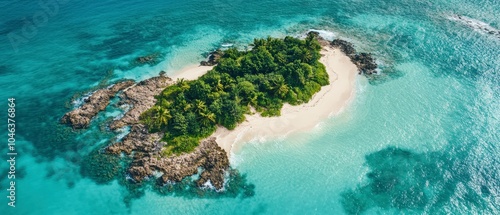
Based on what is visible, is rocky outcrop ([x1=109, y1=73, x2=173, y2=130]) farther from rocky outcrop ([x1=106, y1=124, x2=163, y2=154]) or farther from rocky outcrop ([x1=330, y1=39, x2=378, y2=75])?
rocky outcrop ([x1=330, y1=39, x2=378, y2=75])

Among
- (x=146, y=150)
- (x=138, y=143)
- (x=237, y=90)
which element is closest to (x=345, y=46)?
(x=237, y=90)

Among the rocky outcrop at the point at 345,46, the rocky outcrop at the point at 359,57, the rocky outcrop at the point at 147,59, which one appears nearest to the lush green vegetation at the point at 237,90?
the rocky outcrop at the point at 345,46

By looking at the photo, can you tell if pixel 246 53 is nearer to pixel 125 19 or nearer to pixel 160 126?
pixel 160 126

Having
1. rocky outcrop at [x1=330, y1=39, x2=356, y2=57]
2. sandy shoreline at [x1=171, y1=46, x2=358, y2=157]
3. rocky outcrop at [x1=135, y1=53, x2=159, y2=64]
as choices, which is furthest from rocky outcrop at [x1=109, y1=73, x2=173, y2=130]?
rocky outcrop at [x1=330, y1=39, x2=356, y2=57]

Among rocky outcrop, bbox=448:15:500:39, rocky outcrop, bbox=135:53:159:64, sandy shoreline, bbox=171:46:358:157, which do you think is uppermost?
rocky outcrop, bbox=448:15:500:39

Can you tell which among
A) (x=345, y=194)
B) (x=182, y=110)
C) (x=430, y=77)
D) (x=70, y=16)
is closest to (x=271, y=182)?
(x=345, y=194)

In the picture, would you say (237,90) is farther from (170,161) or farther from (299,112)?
(170,161)
